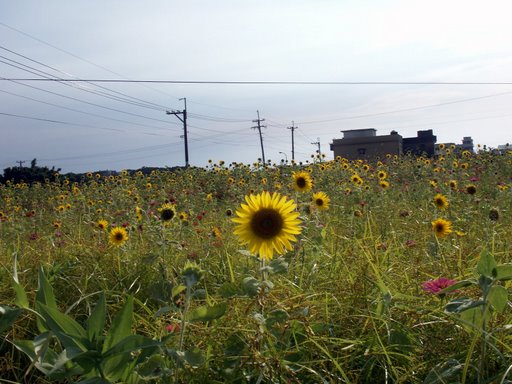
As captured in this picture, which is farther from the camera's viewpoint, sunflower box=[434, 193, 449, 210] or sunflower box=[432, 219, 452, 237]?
sunflower box=[434, 193, 449, 210]

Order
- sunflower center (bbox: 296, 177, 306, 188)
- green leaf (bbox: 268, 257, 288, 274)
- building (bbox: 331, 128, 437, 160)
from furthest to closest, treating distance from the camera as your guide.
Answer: building (bbox: 331, 128, 437, 160) < sunflower center (bbox: 296, 177, 306, 188) < green leaf (bbox: 268, 257, 288, 274)

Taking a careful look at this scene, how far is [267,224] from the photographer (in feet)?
5.20

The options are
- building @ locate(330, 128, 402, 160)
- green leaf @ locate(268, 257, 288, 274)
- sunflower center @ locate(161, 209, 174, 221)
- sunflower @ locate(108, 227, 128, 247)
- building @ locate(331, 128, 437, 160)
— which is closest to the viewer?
green leaf @ locate(268, 257, 288, 274)

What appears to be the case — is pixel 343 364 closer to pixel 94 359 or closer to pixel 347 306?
pixel 347 306

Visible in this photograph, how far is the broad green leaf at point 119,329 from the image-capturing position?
3.93ft

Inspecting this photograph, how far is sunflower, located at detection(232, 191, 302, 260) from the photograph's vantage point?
1.57 meters

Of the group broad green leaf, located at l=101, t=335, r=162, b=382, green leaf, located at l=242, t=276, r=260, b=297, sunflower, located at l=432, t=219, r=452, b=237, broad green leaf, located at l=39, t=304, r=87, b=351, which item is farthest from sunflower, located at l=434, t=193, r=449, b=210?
broad green leaf, located at l=39, t=304, r=87, b=351

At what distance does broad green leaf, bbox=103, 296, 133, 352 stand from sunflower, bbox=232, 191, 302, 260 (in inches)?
17.5

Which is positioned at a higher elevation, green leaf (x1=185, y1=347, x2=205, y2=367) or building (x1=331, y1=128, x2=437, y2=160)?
building (x1=331, y1=128, x2=437, y2=160)

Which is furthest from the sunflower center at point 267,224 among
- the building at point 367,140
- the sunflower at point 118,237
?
the building at point 367,140

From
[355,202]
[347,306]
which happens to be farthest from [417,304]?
[355,202]

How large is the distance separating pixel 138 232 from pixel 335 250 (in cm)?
140

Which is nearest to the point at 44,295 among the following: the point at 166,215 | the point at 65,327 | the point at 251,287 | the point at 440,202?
the point at 65,327

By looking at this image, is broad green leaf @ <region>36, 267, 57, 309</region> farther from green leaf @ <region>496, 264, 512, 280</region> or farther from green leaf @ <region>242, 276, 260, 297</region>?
green leaf @ <region>496, 264, 512, 280</region>
